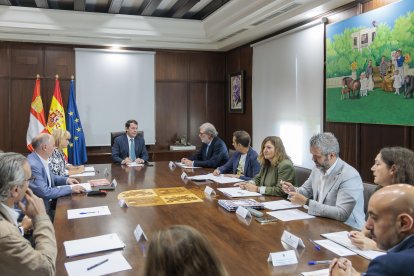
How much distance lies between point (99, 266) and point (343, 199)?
1.60 meters

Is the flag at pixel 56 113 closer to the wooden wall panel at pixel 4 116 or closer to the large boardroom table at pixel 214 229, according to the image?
the wooden wall panel at pixel 4 116

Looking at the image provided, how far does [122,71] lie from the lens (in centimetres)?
686

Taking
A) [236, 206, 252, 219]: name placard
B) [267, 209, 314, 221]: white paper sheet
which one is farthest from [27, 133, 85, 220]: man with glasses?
[267, 209, 314, 221]: white paper sheet

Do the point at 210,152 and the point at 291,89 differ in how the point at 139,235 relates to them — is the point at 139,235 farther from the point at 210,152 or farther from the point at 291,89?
the point at 291,89

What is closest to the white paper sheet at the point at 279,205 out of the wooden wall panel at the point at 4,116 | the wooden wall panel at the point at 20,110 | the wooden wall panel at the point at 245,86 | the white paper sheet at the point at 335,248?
the white paper sheet at the point at 335,248

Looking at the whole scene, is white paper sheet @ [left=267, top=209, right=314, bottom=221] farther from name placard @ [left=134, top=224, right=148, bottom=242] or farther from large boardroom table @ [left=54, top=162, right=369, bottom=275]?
name placard @ [left=134, top=224, right=148, bottom=242]

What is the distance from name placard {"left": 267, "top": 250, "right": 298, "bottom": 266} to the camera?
1736mm

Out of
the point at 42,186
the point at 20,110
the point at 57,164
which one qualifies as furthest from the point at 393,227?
the point at 20,110

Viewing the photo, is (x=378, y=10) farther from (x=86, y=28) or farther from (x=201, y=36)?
(x=86, y=28)

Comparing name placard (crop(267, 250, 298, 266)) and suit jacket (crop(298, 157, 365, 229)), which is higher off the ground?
suit jacket (crop(298, 157, 365, 229))

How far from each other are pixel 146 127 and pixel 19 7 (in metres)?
2.73

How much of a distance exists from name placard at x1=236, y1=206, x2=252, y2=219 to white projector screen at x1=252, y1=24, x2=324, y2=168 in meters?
2.59

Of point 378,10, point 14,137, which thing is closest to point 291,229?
point 378,10

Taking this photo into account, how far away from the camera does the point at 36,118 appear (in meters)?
6.24
